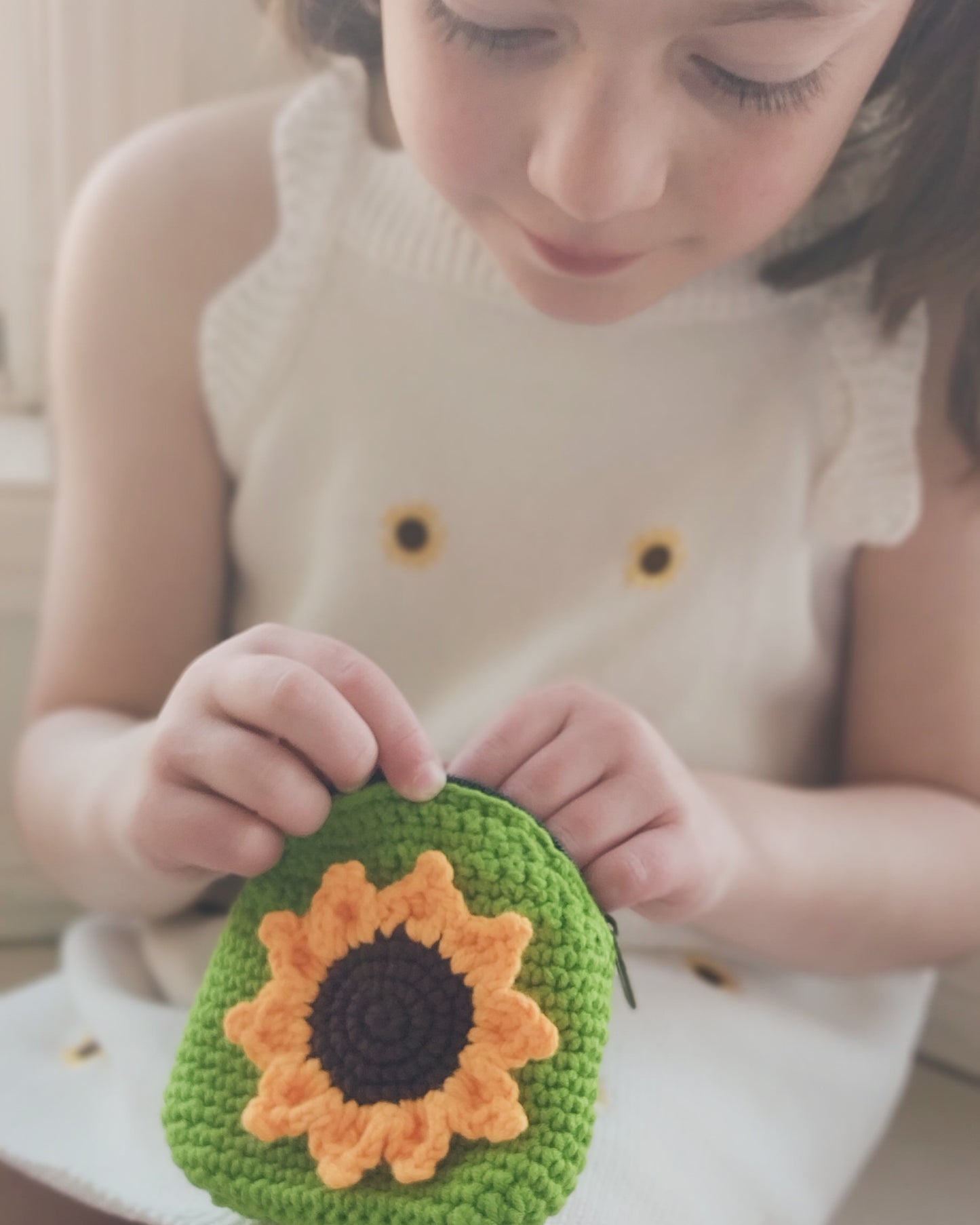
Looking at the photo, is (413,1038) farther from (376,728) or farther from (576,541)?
(576,541)

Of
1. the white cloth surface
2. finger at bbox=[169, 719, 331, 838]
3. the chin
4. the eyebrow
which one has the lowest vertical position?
the white cloth surface

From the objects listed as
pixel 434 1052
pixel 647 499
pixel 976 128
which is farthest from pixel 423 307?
pixel 434 1052

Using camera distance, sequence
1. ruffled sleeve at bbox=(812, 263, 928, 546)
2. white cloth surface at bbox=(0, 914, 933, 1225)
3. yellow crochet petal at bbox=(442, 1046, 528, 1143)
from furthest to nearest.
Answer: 1. ruffled sleeve at bbox=(812, 263, 928, 546)
2. white cloth surface at bbox=(0, 914, 933, 1225)
3. yellow crochet petal at bbox=(442, 1046, 528, 1143)

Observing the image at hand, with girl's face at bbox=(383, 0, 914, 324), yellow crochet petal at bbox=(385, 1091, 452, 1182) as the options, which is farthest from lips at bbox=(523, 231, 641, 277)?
yellow crochet petal at bbox=(385, 1091, 452, 1182)

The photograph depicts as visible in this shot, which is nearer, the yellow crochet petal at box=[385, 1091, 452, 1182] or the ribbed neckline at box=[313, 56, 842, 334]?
the yellow crochet petal at box=[385, 1091, 452, 1182]

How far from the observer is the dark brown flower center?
39 cm

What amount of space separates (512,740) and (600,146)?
0.68ft

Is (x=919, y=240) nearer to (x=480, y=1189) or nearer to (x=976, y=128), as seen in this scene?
(x=976, y=128)

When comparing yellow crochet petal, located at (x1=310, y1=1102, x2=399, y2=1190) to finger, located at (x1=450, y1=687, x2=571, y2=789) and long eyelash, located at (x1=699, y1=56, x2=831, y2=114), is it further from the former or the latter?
long eyelash, located at (x1=699, y1=56, x2=831, y2=114)

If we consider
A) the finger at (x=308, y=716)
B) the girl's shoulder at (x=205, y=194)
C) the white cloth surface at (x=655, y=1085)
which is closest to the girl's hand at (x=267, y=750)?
the finger at (x=308, y=716)

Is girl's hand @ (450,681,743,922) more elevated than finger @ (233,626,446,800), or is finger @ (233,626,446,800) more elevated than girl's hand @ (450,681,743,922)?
finger @ (233,626,446,800)

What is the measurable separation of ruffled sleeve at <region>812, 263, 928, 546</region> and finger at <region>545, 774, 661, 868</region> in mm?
237

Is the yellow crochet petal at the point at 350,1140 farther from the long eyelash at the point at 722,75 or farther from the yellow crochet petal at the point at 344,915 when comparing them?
the long eyelash at the point at 722,75

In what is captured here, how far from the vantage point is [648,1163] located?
49cm
